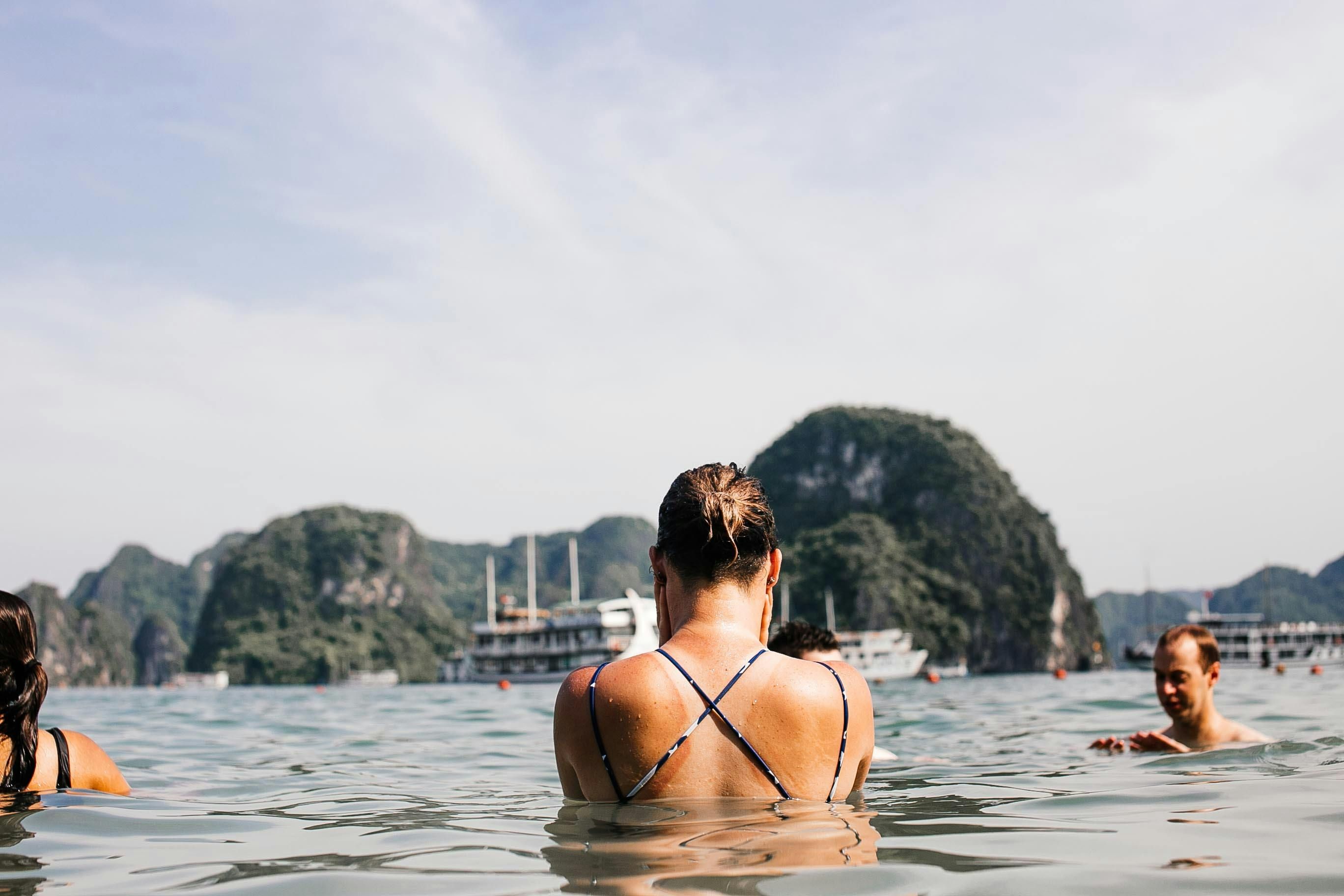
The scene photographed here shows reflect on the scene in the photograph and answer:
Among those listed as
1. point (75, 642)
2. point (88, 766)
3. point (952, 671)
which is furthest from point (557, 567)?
point (88, 766)

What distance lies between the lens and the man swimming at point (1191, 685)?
6.38 meters

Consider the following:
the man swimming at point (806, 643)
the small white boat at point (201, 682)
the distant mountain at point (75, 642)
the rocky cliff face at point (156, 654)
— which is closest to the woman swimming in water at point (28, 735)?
the man swimming at point (806, 643)

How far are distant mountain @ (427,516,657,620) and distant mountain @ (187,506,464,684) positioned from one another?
22.3 meters

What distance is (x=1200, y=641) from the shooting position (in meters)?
6.40

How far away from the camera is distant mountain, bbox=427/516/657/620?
145 meters

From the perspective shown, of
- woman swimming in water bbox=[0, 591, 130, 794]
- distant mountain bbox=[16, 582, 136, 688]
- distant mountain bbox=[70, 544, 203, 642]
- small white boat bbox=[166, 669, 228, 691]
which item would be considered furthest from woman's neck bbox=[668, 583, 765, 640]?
distant mountain bbox=[70, 544, 203, 642]

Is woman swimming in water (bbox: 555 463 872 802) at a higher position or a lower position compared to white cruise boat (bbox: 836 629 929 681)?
higher

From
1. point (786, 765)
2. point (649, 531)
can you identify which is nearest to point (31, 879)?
point (786, 765)

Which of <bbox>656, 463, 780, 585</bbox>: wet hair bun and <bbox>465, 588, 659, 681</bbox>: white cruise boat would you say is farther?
<bbox>465, 588, 659, 681</bbox>: white cruise boat

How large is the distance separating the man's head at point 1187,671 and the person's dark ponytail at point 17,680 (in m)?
5.77

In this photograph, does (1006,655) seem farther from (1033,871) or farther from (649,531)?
(1033,871)

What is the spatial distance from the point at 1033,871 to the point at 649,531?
558 feet

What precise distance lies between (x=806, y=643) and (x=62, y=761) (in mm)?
3541

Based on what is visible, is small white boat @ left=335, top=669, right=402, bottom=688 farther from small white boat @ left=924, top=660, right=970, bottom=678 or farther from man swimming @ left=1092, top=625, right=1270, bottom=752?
man swimming @ left=1092, top=625, right=1270, bottom=752
